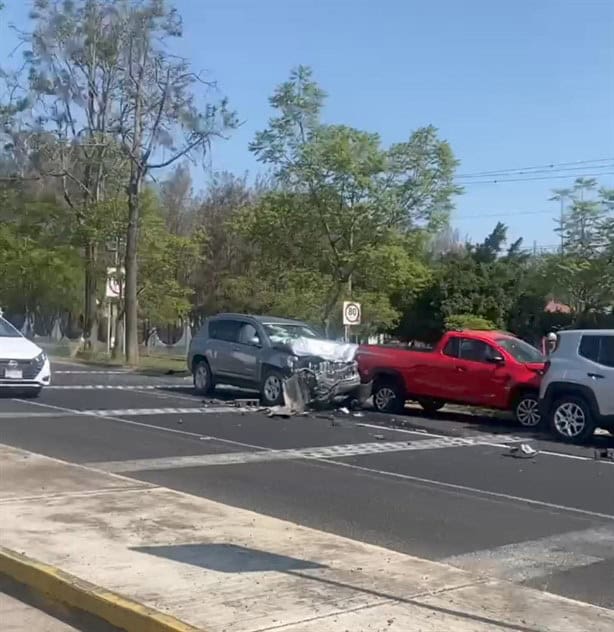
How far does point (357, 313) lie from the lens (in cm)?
2812

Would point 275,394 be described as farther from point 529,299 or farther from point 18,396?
point 529,299

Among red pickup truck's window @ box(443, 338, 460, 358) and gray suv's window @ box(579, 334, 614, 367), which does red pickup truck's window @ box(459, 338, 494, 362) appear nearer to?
red pickup truck's window @ box(443, 338, 460, 358)

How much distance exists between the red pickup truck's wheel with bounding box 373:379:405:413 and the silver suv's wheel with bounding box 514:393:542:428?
244cm

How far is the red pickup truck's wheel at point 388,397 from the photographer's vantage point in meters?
20.3

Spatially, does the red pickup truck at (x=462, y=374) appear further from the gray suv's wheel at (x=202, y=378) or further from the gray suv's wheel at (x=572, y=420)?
the gray suv's wheel at (x=202, y=378)

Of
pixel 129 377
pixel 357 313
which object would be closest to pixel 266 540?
pixel 357 313

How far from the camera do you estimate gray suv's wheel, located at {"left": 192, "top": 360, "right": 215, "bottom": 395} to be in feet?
76.5

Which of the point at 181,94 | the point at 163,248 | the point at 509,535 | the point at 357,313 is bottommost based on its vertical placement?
the point at 509,535

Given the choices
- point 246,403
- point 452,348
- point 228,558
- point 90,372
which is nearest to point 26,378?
point 246,403

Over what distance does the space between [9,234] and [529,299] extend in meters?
22.7

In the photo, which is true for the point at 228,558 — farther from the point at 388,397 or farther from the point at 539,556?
the point at 388,397

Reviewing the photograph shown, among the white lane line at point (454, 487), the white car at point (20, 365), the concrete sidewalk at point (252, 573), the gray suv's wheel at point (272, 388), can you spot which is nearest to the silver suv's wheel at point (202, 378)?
the gray suv's wheel at point (272, 388)

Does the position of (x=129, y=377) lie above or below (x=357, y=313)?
below

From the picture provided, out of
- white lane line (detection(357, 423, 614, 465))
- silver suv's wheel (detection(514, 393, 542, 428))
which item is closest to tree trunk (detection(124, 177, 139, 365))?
white lane line (detection(357, 423, 614, 465))
